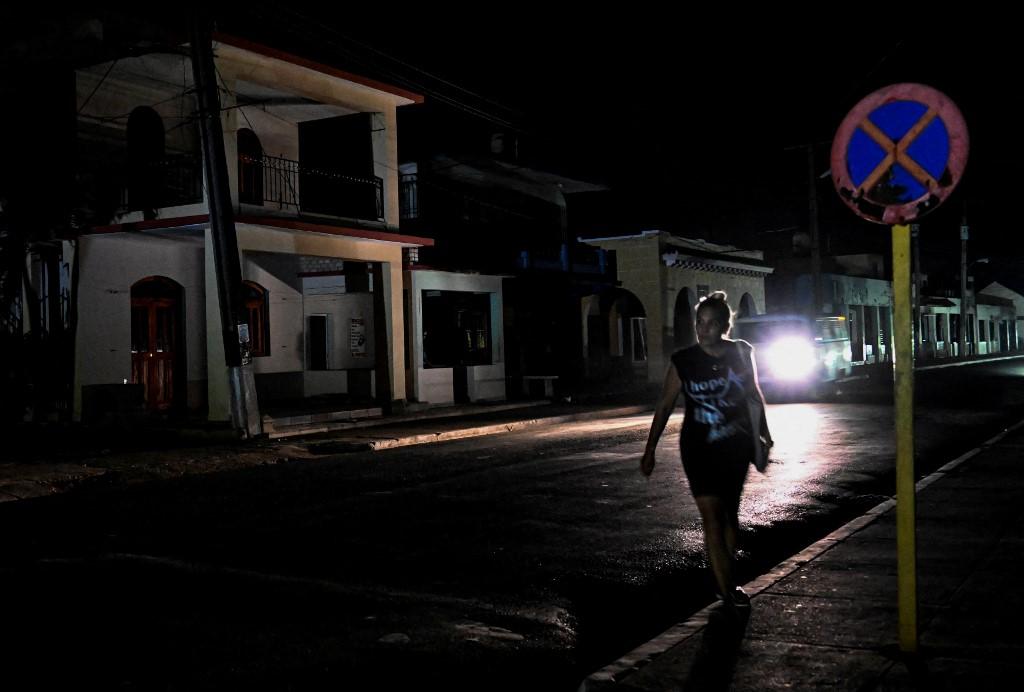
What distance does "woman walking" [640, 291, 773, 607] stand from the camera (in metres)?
5.33

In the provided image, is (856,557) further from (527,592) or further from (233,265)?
(233,265)

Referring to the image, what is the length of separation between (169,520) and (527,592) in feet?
14.4

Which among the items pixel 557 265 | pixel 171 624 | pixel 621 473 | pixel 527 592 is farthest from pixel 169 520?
pixel 557 265

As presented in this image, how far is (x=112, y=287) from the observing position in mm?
19312

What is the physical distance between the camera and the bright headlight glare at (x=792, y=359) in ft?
79.3

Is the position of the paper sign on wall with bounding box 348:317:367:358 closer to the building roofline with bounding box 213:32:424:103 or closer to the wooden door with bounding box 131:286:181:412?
the wooden door with bounding box 131:286:181:412

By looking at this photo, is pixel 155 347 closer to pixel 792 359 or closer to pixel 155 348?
pixel 155 348

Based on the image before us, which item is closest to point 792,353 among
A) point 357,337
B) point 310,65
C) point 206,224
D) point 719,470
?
point 357,337

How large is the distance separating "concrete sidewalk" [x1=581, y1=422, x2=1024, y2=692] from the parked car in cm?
1686

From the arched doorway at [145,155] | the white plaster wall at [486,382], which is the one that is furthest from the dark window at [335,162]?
the white plaster wall at [486,382]

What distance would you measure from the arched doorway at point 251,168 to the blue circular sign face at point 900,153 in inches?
729

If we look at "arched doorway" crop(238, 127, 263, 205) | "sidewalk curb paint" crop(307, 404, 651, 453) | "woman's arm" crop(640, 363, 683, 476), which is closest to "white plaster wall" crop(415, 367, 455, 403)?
"sidewalk curb paint" crop(307, 404, 651, 453)

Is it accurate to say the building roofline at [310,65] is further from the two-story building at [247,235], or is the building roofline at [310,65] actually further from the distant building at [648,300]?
the distant building at [648,300]

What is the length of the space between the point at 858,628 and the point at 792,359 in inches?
787
